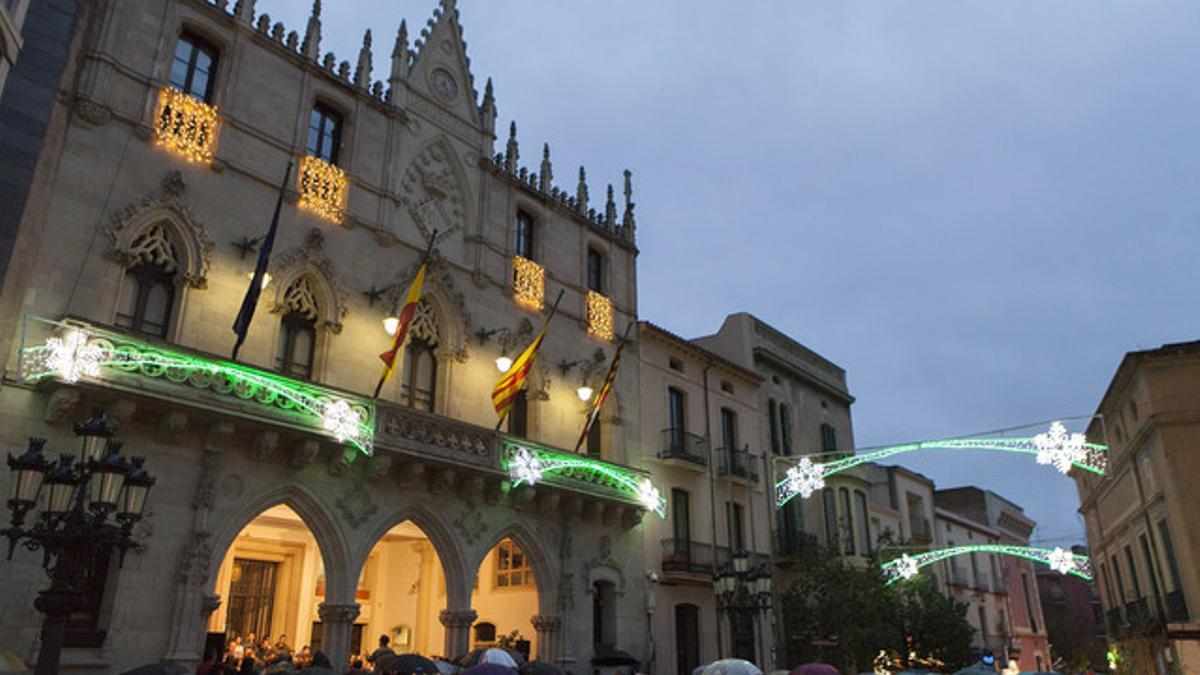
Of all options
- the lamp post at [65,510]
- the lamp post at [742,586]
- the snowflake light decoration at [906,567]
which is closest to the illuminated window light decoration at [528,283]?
the lamp post at [742,586]

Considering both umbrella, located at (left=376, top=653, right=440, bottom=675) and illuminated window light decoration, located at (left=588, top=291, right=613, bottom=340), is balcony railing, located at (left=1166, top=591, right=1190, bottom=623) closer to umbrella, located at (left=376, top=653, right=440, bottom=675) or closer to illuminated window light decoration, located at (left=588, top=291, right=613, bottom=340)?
illuminated window light decoration, located at (left=588, top=291, right=613, bottom=340)

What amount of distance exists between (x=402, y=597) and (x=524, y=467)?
19.4 ft

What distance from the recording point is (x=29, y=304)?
1356 cm

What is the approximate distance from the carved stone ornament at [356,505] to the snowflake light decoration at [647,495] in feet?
26.4

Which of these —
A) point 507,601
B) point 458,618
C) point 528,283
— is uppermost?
point 528,283

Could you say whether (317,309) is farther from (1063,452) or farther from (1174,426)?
(1174,426)

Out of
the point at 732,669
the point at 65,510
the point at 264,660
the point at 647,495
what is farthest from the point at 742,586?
the point at 65,510

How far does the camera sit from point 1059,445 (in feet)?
56.0

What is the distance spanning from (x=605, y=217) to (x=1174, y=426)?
1642 centimetres

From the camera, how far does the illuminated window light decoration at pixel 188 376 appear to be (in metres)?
12.9

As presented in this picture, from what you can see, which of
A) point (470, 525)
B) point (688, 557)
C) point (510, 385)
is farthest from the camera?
point (688, 557)

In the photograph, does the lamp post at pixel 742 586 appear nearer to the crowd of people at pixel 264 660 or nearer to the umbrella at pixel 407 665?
the crowd of people at pixel 264 660

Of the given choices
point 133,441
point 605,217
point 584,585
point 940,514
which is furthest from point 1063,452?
point 940,514

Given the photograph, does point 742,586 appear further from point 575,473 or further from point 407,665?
point 407,665
